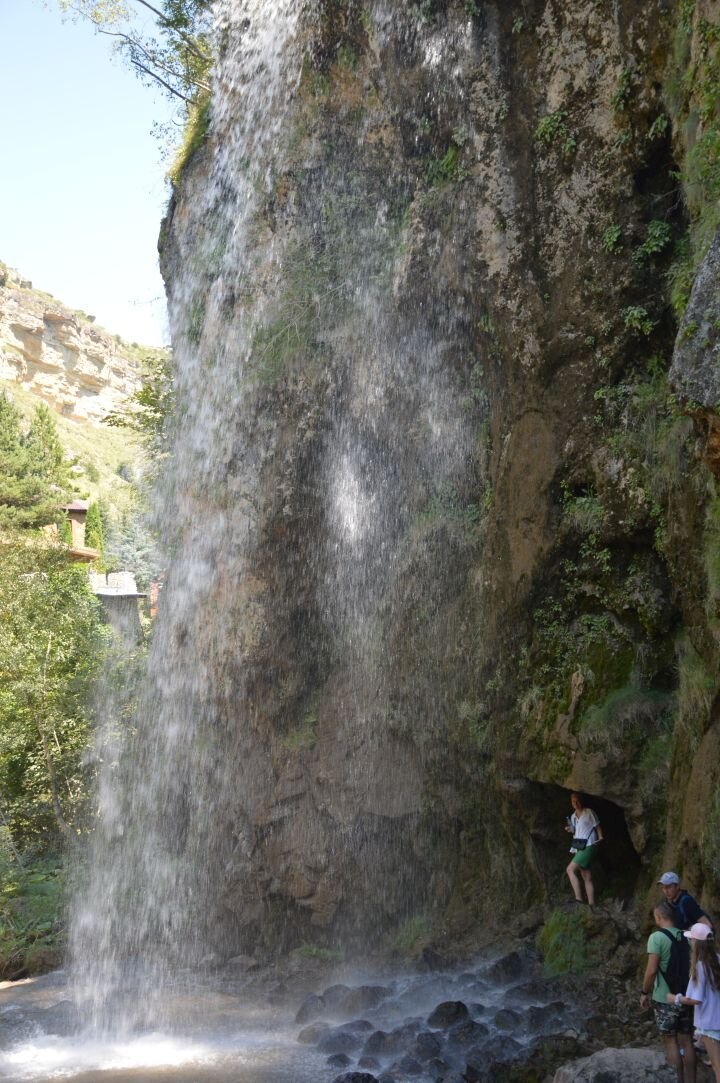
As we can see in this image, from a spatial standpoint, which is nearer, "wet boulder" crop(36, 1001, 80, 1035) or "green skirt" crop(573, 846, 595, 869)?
"green skirt" crop(573, 846, 595, 869)

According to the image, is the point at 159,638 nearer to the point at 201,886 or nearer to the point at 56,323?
the point at 201,886

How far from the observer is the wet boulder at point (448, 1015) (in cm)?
989

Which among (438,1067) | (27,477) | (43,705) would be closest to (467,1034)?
(438,1067)

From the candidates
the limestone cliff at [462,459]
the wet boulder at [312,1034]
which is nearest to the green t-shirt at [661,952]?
the limestone cliff at [462,459]

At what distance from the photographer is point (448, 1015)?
9.93m

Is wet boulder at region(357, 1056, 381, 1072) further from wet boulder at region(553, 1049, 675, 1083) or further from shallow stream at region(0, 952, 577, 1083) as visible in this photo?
wet boulder at region(553, 1049, 675, 1083)

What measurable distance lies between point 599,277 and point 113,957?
38.5 feet

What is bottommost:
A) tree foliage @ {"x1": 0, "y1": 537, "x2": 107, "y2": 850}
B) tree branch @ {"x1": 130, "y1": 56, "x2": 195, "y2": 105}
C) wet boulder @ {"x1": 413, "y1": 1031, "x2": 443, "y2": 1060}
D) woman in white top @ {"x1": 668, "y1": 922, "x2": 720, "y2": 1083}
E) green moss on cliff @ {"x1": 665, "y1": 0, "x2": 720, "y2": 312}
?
wet boulder @ {"x1": 413, "y1": 1031, "x2": 443, "y2": 1060}

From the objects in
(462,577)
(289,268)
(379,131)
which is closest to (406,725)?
(462,577)

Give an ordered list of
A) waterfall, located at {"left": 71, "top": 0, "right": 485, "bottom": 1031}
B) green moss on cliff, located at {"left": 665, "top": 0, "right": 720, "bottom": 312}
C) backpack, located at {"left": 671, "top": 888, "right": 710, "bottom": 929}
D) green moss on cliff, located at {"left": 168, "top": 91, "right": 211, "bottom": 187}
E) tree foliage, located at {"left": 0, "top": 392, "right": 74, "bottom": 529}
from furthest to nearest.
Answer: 1. tree foliage, located at {"left": 0, "top": 392, "right": 74, "bottom": 529}
2. green moss on cliff, located at {"left": 168, "top": 91, "right": 211, "bottom": 187}
3. waterfall, located at {"left": 71, "top": 0, "right": 485, "bottom": 1031}
4. green moss on cliff, located at {"left": 665, "top": 0, "right": 720, "bottom": 312}
5. backpack, located at {"left": 671, "top": 888, "right": 710, "bottom": 929}

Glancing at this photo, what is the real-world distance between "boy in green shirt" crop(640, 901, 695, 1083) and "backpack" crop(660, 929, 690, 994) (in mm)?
20

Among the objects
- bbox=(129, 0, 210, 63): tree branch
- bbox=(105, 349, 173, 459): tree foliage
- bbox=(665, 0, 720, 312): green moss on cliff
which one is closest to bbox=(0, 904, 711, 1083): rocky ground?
bbox=(665, 0, 720, 312): green moss on cliff

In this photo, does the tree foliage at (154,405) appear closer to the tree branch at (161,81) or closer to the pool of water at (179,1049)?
the tree branch at (161,81)

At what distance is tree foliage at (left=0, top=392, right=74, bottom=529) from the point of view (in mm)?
37844
